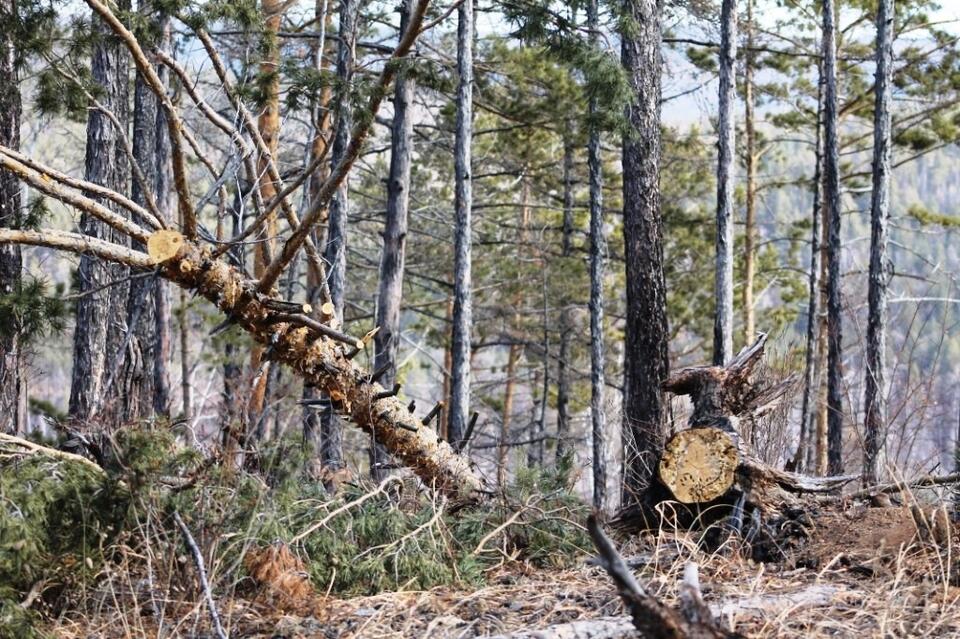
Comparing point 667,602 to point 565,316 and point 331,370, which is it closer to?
point 331,370

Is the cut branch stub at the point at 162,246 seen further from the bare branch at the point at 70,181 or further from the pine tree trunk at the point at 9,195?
the pine tree trunk at the point at 9,195

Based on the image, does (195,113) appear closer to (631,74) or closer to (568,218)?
(568,218)

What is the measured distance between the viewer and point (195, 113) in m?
17.2

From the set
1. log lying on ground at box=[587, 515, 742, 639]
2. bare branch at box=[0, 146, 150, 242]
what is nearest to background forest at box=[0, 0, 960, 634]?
bare branch at box=[0, 146, 150, 242]

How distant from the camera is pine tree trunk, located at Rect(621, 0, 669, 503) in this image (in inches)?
318

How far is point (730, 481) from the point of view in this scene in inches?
183

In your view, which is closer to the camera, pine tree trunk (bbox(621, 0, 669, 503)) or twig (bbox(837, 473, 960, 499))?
twig (bbox(837, 473, 960, 499))

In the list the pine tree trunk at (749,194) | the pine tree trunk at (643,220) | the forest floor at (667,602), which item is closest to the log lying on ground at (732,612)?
the forest floor at (667,602)

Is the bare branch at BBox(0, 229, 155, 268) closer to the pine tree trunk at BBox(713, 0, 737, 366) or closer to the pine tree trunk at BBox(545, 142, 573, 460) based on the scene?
the pine tree trunk at BBox(713, 0, 737, 366)

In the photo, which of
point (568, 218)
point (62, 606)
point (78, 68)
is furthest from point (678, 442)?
point (568, 218)

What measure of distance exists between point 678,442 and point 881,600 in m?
1.46

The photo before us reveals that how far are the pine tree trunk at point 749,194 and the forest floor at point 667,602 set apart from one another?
14.6 meters

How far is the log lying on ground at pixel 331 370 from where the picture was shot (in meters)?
4.87

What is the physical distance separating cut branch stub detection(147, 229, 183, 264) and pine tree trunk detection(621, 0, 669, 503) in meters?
4.42
